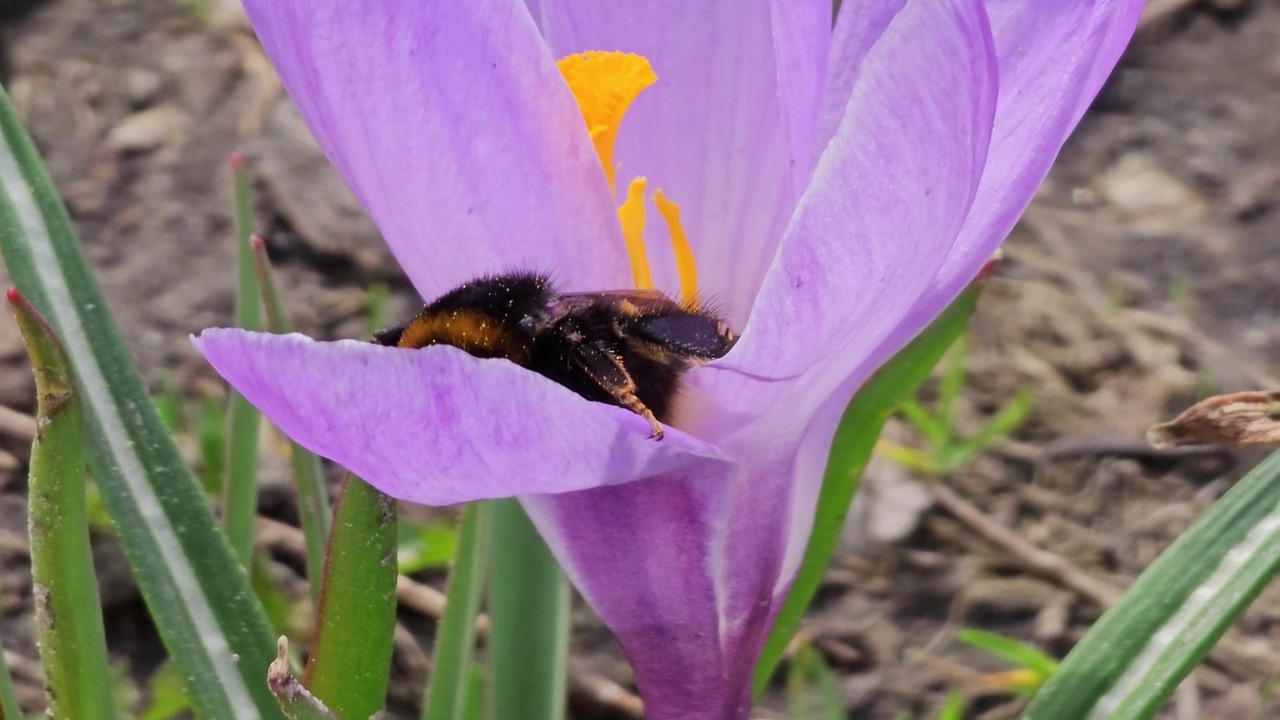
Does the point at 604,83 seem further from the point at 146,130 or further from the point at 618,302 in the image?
the point at 146,130

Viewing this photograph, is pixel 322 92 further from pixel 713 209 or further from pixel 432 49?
pixel 713 209

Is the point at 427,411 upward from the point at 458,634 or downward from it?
upward

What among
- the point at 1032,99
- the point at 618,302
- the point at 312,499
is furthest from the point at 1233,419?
the point at 312,499

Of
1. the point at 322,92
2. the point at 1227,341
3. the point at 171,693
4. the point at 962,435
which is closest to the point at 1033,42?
the point at 322,92

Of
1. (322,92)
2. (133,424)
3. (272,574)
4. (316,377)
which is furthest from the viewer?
(272,574)

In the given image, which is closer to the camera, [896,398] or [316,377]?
[316,377]
